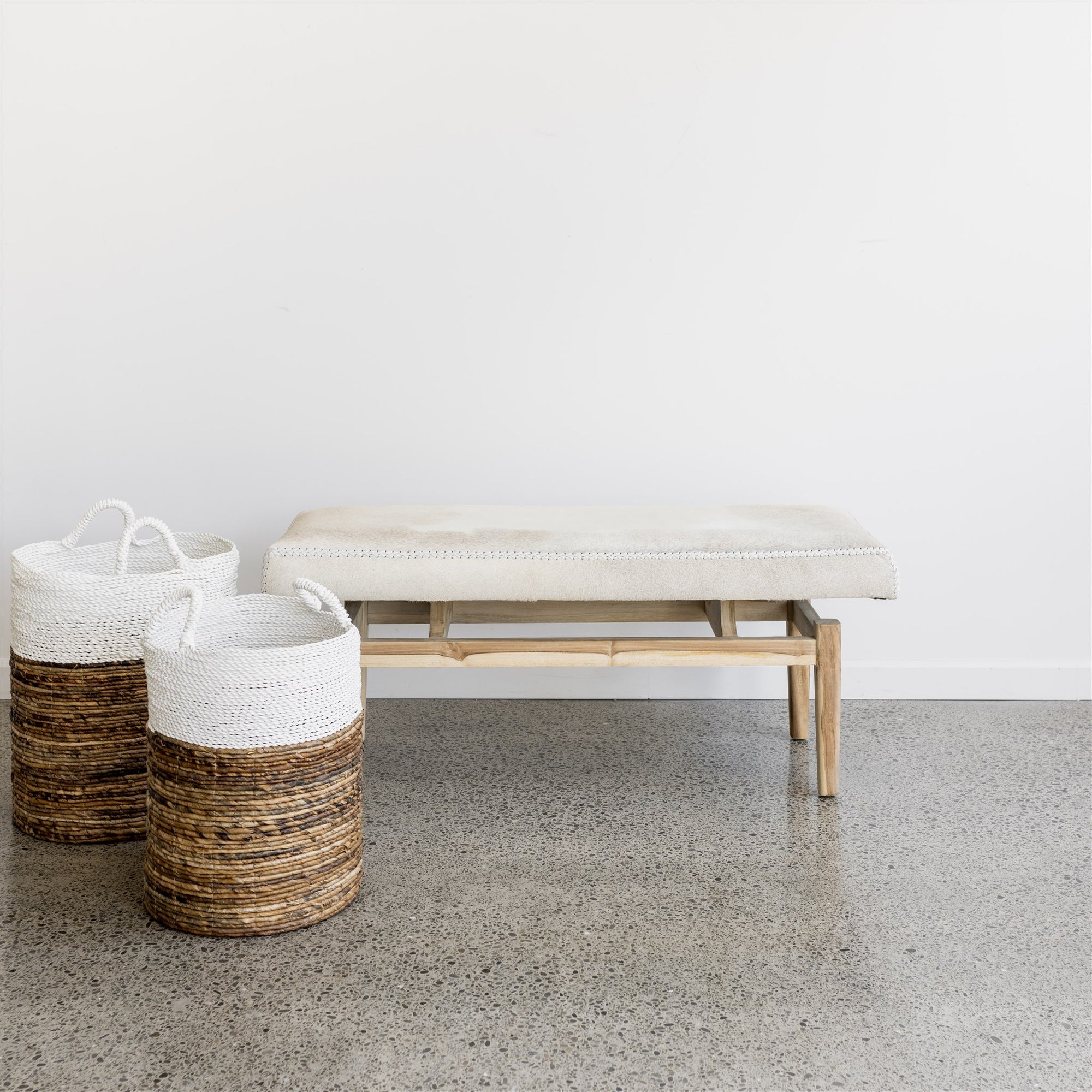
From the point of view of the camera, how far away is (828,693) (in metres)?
1.74

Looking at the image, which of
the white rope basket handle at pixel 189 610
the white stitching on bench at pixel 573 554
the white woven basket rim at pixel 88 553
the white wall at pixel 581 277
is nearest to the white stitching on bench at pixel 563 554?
the white stitching on bench at pixel 573 554

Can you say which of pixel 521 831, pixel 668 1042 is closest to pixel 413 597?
pixel 521 831

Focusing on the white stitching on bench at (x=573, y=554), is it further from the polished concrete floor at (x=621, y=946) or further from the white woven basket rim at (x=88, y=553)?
the polished concrete floor at (x=621, y=946)

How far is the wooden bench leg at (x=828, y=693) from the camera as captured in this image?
5.67ft

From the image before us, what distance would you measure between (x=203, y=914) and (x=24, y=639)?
525mm

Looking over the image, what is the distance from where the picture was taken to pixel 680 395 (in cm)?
221

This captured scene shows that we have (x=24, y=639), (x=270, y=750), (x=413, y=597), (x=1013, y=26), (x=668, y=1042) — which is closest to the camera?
(x=668, y=1042)

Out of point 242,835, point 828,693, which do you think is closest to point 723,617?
point 828,693

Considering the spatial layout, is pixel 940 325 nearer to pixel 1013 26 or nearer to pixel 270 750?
pixel 1013 26

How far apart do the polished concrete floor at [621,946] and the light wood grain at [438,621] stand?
0.84 ft

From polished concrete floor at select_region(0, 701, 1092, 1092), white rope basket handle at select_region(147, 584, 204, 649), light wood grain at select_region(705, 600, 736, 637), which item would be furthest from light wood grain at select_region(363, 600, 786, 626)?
white rope basket handle at select_region(147, 584, 204, 649)

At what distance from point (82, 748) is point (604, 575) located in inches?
31.7

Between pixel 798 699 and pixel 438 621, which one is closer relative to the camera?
pixel 438 621

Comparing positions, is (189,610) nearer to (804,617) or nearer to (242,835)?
(242,835)
